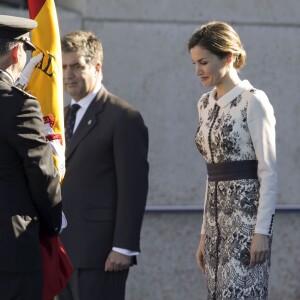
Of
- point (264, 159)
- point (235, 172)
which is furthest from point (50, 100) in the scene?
point (264, 159)

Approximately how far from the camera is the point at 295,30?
7824 millimetres

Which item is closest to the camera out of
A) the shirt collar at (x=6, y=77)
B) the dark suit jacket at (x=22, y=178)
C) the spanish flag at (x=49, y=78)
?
the dark suit jacket at (x=22, y=178)

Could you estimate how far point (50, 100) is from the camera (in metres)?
5.06

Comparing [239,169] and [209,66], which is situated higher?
[209,66]

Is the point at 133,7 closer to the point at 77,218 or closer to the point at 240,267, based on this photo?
the point at 77,218

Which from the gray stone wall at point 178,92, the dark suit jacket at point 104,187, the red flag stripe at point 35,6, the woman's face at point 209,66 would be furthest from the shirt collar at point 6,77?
the gray stone wall at point 178,92

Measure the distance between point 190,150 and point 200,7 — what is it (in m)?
1.01

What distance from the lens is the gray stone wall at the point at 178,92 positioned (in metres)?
7.60

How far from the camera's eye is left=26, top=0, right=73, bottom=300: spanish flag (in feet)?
15.1

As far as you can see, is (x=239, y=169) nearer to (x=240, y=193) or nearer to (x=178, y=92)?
(x=240, y=193)

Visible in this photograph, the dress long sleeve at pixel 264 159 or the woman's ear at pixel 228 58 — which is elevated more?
the woman's ear at pixel 228 58

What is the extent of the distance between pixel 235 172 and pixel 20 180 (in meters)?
1.13

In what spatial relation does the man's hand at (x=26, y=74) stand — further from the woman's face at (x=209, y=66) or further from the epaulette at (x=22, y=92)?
the woman's face at (x=209, y=66)

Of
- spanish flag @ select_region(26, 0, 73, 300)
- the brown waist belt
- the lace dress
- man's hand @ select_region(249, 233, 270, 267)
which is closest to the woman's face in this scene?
the lace dress
